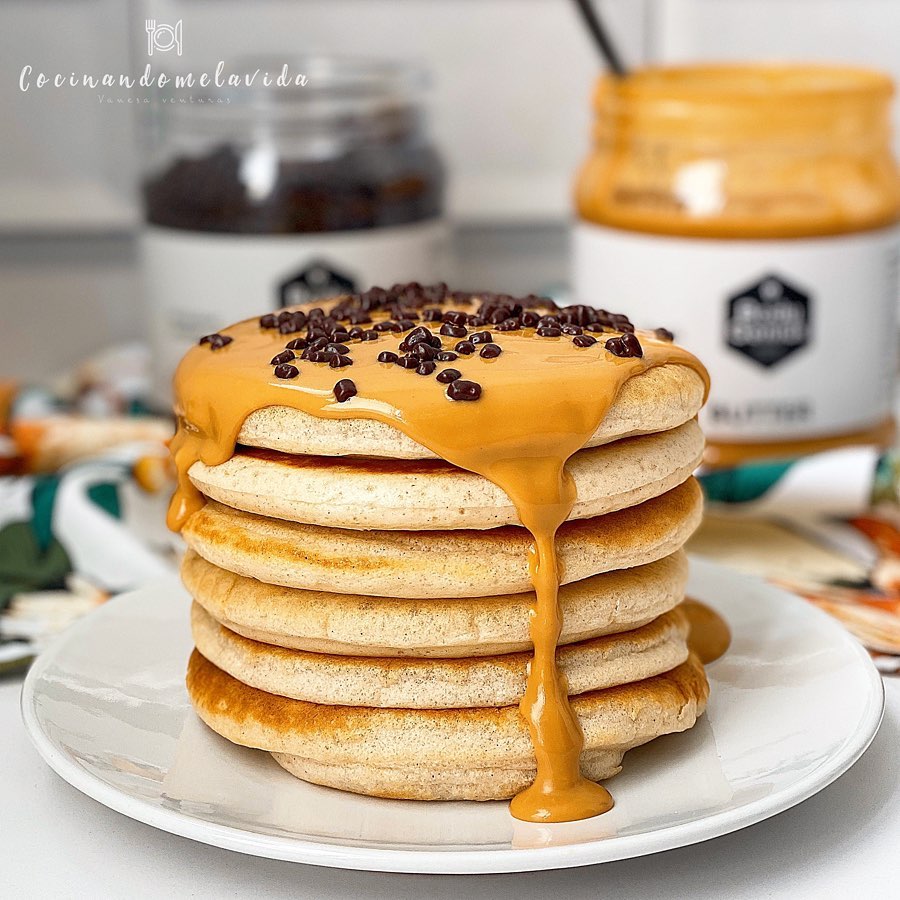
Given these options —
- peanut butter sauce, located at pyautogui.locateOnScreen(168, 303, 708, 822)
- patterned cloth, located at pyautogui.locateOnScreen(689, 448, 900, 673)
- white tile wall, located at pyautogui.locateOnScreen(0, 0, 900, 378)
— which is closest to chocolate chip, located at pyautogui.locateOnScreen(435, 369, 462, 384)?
peanut butter sauce, located at pyautogui.locateOnScreen(168, 303, 708, 822)

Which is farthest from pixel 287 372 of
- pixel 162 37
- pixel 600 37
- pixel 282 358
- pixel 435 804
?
pixel 162 37

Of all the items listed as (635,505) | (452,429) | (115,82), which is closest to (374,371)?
(452,429)

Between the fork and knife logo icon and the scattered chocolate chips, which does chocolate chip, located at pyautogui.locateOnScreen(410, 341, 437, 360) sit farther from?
the fork and knife logo icon

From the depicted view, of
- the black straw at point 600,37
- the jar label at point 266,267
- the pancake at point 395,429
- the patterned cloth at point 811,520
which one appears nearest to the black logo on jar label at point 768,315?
the patterned cloth at point 811,520

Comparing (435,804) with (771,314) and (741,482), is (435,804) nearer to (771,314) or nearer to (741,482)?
(741,482)

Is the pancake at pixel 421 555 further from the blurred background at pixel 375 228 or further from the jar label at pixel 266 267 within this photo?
the jar label at pixel 266 267

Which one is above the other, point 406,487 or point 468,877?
point 406,487
